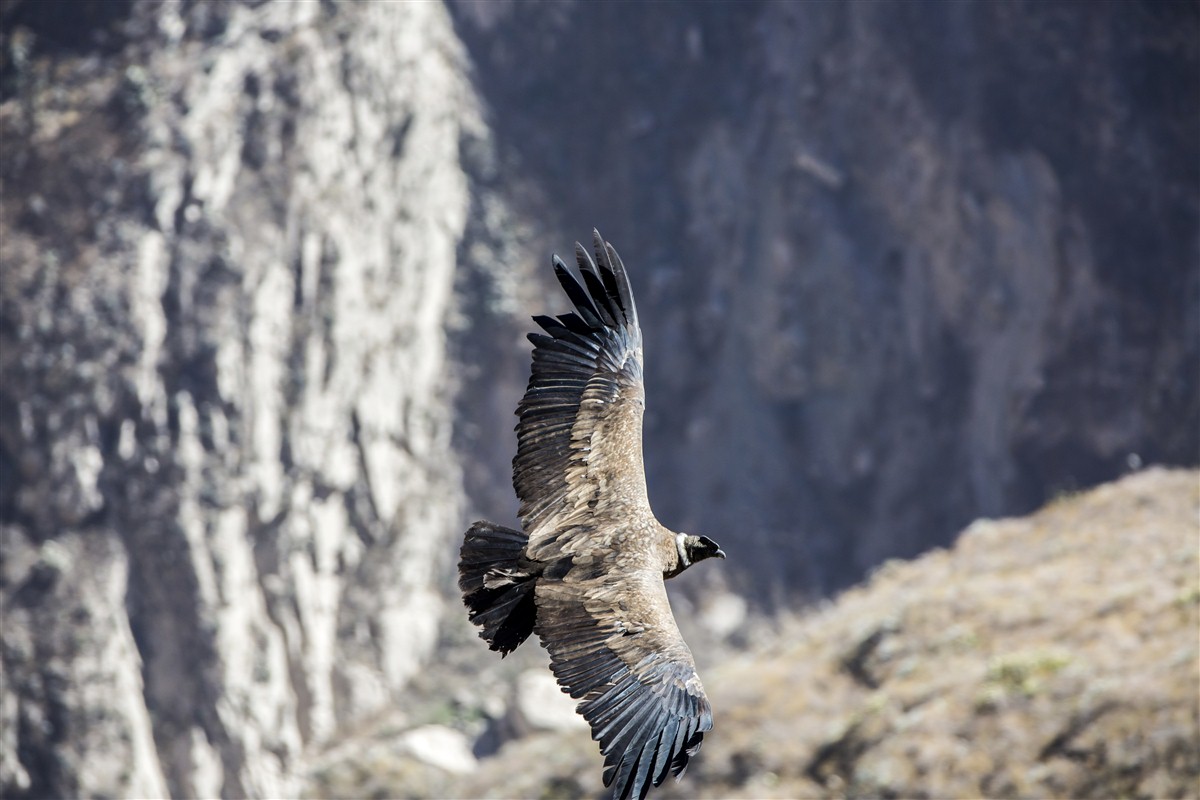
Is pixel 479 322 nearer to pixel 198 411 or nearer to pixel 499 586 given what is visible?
pixel 198 411

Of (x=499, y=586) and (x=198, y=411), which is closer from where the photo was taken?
(x=499, y=586)

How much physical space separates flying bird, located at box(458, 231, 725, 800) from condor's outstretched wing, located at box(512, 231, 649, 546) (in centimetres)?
1

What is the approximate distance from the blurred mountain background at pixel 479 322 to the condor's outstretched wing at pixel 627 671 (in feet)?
67.9

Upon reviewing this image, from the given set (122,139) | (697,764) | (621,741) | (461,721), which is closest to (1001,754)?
(697,764)

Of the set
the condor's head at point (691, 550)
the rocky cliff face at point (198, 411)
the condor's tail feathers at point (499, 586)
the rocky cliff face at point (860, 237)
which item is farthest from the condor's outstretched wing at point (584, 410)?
the rocky cliff face at point (860, 237)

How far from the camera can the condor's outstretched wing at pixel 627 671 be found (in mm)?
8641

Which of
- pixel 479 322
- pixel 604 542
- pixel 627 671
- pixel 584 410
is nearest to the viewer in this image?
pixel 627 671

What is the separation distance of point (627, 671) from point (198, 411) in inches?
1308

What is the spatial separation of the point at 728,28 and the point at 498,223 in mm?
10896

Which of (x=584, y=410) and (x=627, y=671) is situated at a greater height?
(x=584, y=410)

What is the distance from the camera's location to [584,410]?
1059cm

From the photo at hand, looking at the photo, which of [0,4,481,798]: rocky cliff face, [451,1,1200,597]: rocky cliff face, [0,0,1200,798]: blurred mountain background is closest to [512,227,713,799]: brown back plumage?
[0,0,1200,798]: blurred mountain background

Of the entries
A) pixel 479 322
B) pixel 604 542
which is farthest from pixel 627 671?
pixel 479 322

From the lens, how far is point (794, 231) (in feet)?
160
